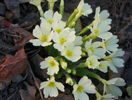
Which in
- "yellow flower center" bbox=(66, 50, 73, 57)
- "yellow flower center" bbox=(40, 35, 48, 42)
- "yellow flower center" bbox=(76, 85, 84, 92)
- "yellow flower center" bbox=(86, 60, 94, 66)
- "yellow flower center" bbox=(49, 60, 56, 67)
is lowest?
"yellow flower center" bbox=(76, 85, 84, 92)

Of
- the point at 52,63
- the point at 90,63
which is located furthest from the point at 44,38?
the point at 90,63

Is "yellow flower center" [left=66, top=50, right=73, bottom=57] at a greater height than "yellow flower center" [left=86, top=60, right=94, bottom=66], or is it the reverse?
"yellow flower center" [left=66, top=50, right=73, bottom=57]

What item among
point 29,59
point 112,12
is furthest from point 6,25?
point 112,12

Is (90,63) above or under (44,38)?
under

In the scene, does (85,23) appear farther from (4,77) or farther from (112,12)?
(4,77)

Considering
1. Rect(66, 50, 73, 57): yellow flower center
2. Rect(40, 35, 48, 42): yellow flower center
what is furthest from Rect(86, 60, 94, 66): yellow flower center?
Rect(40, 35, 48, 42): yellow flower center

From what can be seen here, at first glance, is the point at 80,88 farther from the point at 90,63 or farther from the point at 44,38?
the point at 44,38

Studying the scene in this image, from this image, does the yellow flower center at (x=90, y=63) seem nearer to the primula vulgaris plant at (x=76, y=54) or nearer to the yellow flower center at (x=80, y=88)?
the primula vulgaris plant at (x=76, y=54)

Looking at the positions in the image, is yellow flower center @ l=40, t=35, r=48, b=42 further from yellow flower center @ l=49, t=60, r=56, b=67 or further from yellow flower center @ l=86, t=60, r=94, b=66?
yellow flower center @ l=86, t=60, r=94, b=66

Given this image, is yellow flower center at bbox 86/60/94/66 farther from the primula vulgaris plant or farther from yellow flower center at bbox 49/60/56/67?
yellow flower center at bbox 49/60/56/67
